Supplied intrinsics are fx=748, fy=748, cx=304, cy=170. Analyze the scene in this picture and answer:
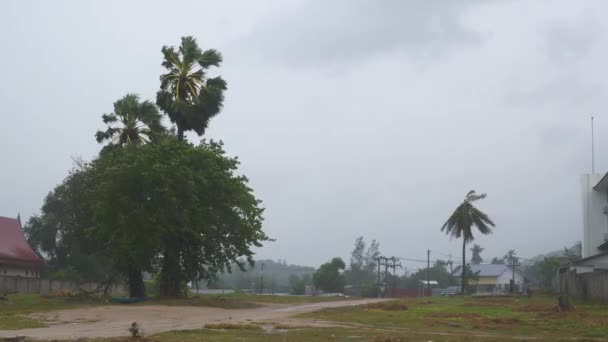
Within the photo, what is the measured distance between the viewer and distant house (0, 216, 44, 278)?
59562 millimetres

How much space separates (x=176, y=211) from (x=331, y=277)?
53647mm

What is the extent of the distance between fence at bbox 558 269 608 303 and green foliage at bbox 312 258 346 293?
132 ft

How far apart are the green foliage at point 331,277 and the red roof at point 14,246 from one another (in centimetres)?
3801

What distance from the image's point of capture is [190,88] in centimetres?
4575

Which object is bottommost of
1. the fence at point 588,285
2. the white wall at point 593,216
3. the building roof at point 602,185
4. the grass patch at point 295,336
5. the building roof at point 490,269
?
the grass patch at point 295,336

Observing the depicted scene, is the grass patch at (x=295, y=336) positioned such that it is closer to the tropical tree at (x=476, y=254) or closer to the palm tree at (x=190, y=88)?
the palm tree at (x=190, y=88)

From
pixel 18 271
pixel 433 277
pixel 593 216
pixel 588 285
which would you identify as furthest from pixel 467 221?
pixel 433 277

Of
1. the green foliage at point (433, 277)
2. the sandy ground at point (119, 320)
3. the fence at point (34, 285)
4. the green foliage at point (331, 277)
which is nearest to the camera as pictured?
the sandy ground at point (119, 320)

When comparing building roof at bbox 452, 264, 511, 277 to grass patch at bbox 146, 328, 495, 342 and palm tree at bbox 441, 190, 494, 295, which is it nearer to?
palm tree at bbox 441, 190, 494, 295

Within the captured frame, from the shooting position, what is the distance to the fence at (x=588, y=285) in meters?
40.8

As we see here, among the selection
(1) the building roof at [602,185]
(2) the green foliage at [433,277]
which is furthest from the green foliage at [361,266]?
(1) the building roof at [602,185]

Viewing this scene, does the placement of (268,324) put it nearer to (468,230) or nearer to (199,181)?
(199,181)

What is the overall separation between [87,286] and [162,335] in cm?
4676

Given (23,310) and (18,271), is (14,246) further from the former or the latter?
(23,310)
